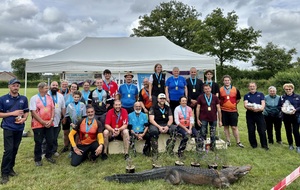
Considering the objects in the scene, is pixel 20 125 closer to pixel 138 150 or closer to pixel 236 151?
pixel 138 150

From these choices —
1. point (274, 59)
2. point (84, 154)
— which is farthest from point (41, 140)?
point (274, 59)

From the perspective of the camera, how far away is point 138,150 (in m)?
5.51

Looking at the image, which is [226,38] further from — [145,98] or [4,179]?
[4,179]

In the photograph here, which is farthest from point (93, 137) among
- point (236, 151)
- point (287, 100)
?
point (287, 100)

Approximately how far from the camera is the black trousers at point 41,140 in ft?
15.0

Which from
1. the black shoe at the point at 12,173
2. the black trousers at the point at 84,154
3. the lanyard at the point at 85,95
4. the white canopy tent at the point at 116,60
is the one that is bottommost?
the black shoe at the point at 12,173

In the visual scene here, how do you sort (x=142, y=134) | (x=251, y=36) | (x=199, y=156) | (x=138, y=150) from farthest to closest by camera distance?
(x=251, y=36)
(x=138, y=150)
(x=142, y=134)
(x=199, y=156)

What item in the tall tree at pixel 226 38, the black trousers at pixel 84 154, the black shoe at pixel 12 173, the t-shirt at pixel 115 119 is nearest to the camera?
the black shoe at pixel 12 173

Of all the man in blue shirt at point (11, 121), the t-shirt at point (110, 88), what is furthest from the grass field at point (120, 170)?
the t-shirt at point (110, 88)

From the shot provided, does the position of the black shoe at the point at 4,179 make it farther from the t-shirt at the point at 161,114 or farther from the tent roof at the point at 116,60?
the tent roof at the point at 116,60

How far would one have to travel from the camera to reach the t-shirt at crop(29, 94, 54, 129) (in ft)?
14.9

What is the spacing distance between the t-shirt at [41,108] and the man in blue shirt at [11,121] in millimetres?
437

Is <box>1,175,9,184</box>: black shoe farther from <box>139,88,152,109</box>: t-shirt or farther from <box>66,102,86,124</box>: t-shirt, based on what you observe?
<box>139,88,152,109</box>: t-shirt

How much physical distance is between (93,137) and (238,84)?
20.1 metres
